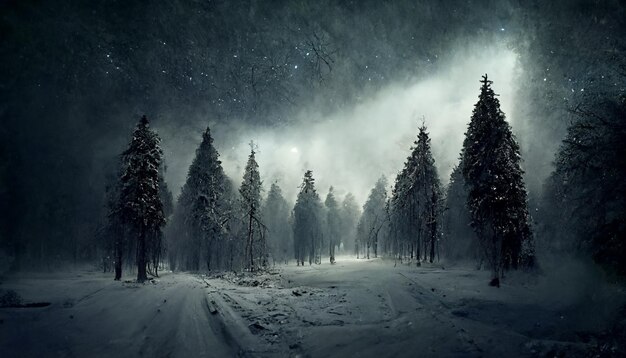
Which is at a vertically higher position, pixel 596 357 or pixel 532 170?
pixel 532 170

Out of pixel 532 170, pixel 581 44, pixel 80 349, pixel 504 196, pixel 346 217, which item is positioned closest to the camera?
pixel 80 349

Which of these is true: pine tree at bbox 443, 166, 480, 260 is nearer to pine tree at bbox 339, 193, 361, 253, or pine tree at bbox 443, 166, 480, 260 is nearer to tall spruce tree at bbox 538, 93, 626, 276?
tall spruce tree at bbox 538, 93, 626, 276

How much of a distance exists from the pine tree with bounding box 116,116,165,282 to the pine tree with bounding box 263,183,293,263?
38863mm

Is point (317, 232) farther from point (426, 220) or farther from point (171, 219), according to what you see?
point (426, 220)

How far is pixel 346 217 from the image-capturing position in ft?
285

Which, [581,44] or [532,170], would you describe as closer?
[581,44]

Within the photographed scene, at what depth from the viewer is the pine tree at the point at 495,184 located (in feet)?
62.8

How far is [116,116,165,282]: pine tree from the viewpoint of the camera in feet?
87.7

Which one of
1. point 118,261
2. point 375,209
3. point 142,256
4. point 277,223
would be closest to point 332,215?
point 375,209

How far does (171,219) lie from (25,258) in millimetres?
36457

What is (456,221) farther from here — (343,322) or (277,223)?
(343,322)

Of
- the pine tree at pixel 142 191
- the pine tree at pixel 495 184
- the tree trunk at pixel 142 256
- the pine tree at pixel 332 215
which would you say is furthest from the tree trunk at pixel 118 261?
the pine tree at pixel 332 215

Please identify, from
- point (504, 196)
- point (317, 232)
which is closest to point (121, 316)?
point (504, 196)

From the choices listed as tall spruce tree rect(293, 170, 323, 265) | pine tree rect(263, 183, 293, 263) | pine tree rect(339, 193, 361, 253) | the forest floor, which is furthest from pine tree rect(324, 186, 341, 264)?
the forest floor
